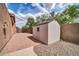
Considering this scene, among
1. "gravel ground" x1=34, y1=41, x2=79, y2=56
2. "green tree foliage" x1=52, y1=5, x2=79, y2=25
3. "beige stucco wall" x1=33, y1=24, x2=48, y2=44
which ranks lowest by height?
"gravel ground" x1=34, y1=41, x2=79, y2=56

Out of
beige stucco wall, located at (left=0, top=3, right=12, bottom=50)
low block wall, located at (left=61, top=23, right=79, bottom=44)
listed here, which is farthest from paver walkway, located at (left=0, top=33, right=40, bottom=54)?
low block wall, located at (left=61, top=23, right=79, bottom=44)

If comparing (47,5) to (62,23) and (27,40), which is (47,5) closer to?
(62,23)

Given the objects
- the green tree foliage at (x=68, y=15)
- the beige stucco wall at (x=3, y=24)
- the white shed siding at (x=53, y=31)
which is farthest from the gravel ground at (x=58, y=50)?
the beige stucco wall at (x=3, y=24)

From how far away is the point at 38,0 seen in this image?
187 centimetres

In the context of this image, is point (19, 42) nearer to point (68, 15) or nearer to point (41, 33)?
point (41, 33)

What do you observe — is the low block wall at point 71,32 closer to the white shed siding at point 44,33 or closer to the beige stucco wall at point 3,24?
the white shed siding at point 44,33

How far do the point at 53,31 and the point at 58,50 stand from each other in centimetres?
25

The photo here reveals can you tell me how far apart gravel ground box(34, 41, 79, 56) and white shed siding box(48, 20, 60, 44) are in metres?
0.07

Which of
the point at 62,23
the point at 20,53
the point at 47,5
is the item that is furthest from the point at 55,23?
the point at 20,53

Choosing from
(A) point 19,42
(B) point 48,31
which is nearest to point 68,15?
(B) point 48,31

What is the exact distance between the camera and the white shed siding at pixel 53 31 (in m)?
1.88

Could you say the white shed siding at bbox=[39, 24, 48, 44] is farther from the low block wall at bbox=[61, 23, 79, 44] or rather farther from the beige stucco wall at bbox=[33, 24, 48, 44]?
the low block wall at bbox=[61, 23, 79, 44]

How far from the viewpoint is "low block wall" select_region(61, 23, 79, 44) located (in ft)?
6.13

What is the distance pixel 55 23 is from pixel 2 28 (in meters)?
0.68
